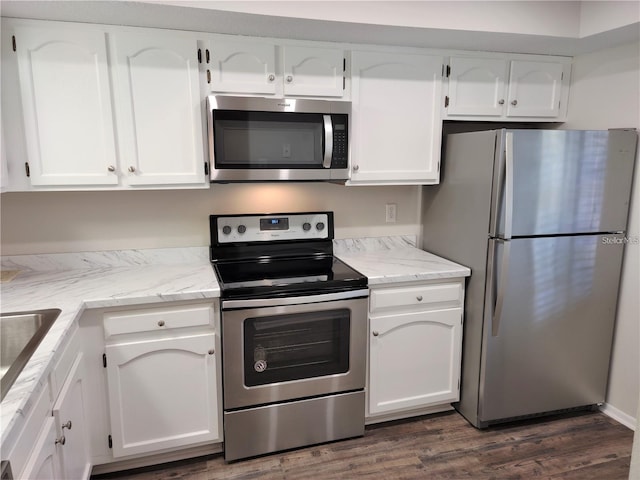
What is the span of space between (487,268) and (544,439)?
98cm

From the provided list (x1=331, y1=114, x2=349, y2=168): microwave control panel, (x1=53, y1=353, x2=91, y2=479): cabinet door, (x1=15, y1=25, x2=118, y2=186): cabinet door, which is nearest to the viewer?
(x1=53, y1=353, x2=91, y2=479): cabinet door

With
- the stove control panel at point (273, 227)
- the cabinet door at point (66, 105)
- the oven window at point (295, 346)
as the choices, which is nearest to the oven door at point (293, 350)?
the oven window at point (295, 346)

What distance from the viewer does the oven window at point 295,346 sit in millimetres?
2072

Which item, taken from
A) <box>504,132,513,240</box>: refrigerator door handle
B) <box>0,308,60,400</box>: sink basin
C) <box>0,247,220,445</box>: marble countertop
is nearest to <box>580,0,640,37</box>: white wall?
<box>504,132,513,240</box>: refrigerator door handle

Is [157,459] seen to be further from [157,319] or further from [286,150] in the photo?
[286,150]

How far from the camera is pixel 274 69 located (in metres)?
2.13

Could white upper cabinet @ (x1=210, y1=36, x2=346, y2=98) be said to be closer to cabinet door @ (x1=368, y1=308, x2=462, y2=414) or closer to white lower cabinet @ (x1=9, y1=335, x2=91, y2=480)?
cabinet door @ (x1=368, y1=308, x2=462, y2=414)

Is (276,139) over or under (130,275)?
over

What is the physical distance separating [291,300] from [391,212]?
1.05m

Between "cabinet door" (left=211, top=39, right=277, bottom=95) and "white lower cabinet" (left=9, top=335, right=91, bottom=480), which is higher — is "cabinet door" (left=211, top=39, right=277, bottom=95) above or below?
above

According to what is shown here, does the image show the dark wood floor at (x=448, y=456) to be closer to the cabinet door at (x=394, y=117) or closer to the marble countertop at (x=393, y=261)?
the marble countertop at (x=393, y=261)

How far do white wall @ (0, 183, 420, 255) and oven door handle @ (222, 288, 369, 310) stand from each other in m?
0.64

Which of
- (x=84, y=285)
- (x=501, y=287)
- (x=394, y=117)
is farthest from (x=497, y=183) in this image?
(x=84, y=285)

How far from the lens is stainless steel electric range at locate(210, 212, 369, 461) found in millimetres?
2035
